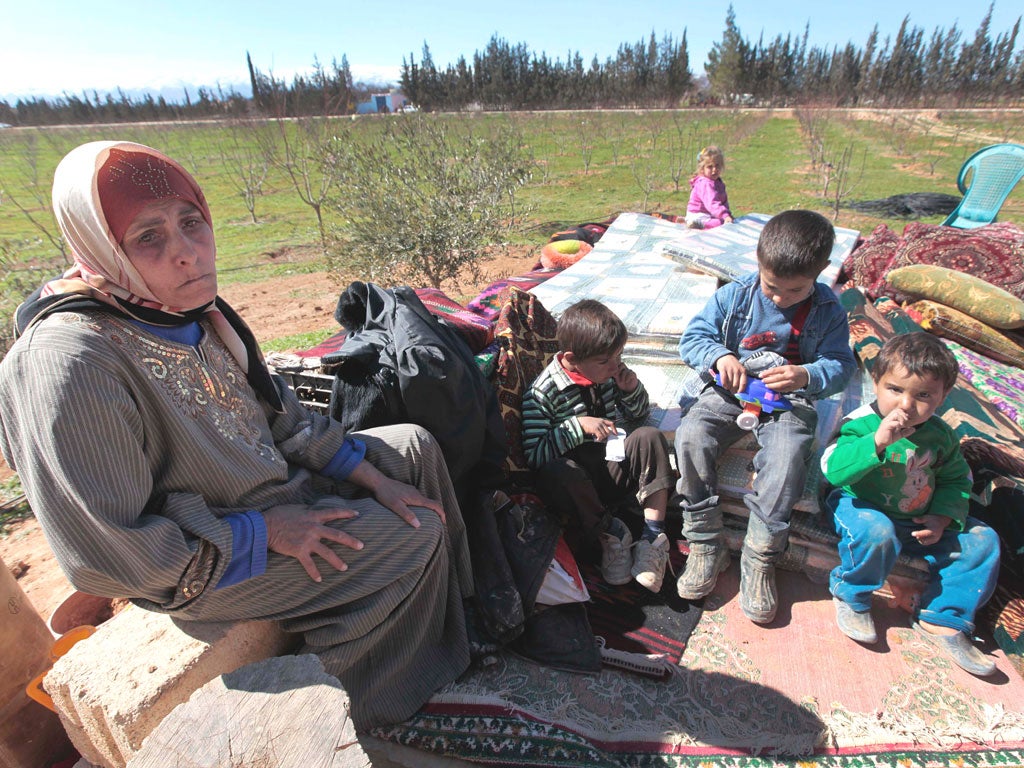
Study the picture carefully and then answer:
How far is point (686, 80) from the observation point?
3456 cm

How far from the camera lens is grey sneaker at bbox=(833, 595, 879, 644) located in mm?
2032

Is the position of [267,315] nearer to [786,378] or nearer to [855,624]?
[786,378]

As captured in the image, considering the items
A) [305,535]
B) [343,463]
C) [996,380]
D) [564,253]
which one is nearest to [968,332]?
[996,380]

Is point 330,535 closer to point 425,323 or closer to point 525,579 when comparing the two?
point 525,579

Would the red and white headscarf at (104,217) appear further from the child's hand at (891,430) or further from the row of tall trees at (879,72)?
the row of tall trees at (879,72)

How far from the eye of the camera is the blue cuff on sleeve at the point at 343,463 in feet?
6.25

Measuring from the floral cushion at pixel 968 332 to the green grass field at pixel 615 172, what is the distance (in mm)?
5682

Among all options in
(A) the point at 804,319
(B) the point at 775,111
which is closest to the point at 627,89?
(B) the point at 775,111

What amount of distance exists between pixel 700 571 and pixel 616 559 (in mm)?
320

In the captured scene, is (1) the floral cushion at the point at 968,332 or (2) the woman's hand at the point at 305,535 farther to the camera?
(1) the floral cushion at the point at 968,332

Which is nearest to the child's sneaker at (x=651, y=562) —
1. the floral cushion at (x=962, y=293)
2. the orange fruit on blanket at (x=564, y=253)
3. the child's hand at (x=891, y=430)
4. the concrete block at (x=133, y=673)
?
the child's hand at (x=891, y=430)

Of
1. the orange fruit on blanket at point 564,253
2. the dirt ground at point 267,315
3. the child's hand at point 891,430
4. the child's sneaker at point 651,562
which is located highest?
the child's hand at point 891,430

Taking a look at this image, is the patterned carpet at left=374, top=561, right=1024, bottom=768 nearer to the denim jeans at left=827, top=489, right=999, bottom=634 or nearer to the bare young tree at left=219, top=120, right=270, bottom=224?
the denim jeans at left=827, top=489, right=999, bottom=634

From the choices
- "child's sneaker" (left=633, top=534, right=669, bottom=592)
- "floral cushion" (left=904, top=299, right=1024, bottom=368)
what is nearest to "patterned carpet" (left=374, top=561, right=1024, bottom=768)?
"child's sneaker" (left=633, top=534, right=669, bottom=592)
